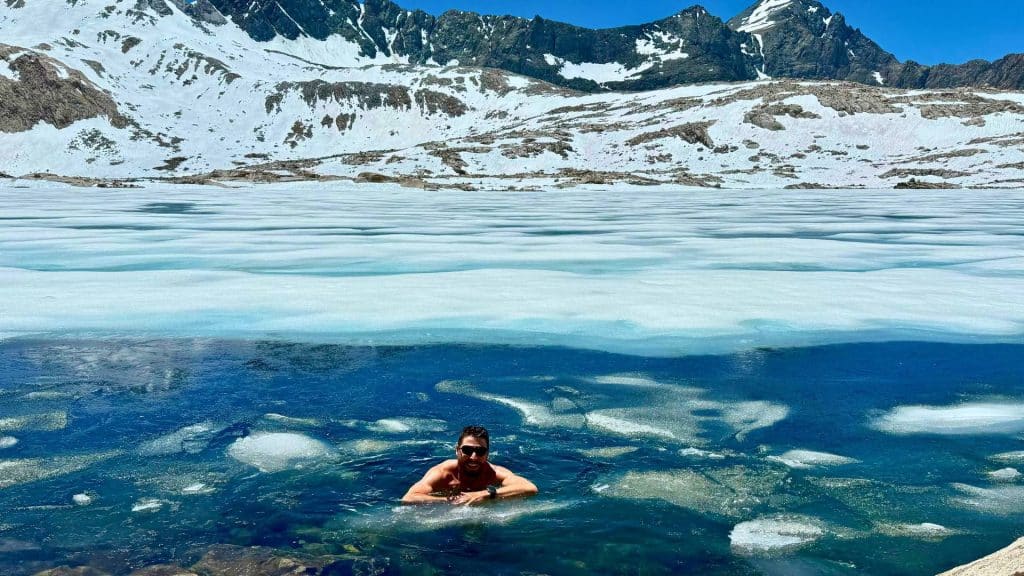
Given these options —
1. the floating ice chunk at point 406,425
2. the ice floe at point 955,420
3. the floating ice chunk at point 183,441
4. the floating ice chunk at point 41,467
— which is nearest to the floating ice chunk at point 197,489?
the floating ice chunk at point 183,441

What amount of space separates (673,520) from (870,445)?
177 centimetres

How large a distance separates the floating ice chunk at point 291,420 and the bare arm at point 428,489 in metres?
1.31

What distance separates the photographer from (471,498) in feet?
13.6

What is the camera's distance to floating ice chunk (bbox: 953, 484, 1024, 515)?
3.99m

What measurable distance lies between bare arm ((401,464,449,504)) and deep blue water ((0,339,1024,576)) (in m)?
0.10

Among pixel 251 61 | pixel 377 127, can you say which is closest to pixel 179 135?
pixel 377 127

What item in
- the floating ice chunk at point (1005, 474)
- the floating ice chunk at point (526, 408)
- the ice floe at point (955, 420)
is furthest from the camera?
the floating ice chunk at point (526, 408)

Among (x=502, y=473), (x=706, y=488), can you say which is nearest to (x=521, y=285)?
(x=502, y=473)

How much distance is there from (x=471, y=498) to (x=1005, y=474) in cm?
294

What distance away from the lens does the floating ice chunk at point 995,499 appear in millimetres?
3988

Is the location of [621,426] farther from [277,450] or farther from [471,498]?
[277,450]

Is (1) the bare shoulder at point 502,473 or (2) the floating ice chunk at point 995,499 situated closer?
(2) the floating ice chunk at point 995,499

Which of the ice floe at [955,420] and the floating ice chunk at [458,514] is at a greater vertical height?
the ice floe at [955,420]

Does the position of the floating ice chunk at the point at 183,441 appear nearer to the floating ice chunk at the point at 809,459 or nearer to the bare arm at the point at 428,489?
the bare arm at the point at 428,489
